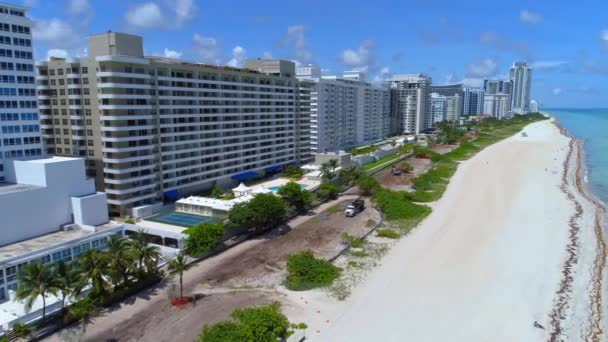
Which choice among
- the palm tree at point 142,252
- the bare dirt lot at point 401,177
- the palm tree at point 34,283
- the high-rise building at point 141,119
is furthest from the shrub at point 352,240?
the bare dirt lot at point 401,177

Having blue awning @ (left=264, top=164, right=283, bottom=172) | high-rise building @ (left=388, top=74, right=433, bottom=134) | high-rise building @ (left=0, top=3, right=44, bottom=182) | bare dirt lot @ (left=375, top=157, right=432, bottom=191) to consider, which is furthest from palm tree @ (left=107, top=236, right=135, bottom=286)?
high-rise building @ (left=388, top=74, right=433, bottom=134)

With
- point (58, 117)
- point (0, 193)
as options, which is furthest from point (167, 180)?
point (0, 193)

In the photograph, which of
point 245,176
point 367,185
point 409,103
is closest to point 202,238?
point 245,176

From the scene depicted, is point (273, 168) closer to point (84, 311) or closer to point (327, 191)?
point (327, 191)

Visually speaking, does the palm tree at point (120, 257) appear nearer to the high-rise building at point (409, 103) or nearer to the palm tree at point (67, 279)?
the palm tree at point (67, 279)

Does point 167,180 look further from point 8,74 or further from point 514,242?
point 514,242

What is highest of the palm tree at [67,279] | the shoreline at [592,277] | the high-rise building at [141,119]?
the high-rise building at [141,119]
